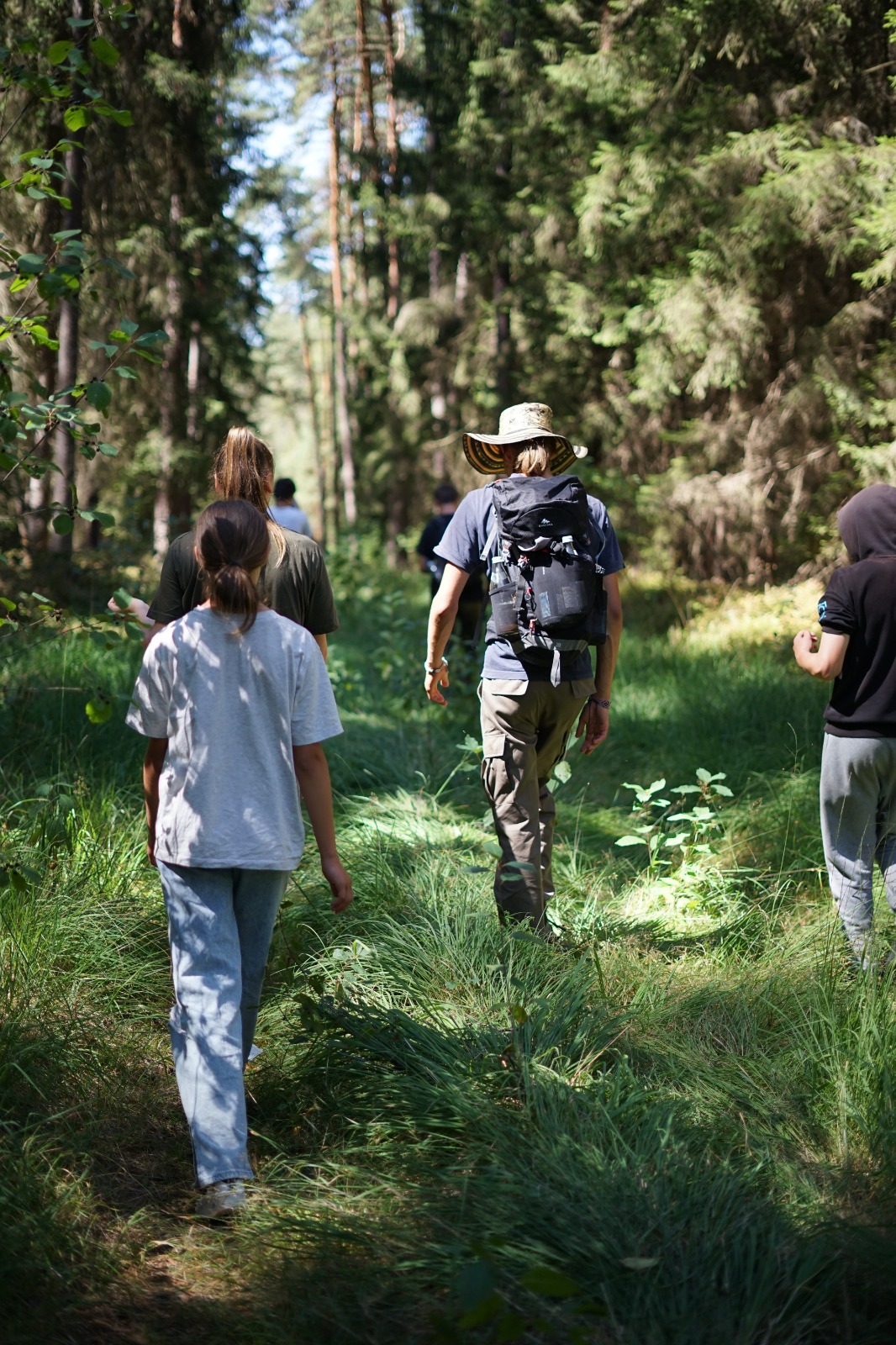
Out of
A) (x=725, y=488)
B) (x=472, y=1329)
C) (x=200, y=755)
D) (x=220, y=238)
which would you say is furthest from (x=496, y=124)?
(x=472, y=1329)

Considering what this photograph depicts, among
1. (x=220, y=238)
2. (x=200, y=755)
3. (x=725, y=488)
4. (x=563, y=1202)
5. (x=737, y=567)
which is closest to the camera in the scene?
(x=563, y=1202)

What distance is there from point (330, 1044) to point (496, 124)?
17.1 meters

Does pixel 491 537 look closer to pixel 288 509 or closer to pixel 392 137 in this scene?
pixel 288 509

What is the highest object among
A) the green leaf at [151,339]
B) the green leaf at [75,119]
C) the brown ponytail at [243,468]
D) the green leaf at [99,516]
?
the green leaf at [75,119]

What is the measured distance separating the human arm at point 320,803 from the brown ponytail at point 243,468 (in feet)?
3.04

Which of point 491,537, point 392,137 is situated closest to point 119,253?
point 392,137

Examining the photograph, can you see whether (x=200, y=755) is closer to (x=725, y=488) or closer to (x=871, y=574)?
(x=871, y=574)

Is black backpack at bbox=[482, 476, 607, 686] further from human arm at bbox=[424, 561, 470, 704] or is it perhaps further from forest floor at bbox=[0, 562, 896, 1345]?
forest floor at bbox=[0, 562, 896, 1345]

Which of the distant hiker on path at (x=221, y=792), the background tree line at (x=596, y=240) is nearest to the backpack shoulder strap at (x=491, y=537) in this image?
the distant hiker on path at (x=221, y=792)

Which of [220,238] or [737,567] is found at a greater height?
[220,238]

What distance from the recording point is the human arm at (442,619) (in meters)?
4.34

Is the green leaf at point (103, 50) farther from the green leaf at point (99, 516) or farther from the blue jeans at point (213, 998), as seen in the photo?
the blue jeans at point (213, 998)

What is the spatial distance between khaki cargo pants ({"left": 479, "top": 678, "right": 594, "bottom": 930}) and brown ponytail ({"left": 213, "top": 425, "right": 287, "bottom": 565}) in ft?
3.79

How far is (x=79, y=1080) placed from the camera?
3475 mm
